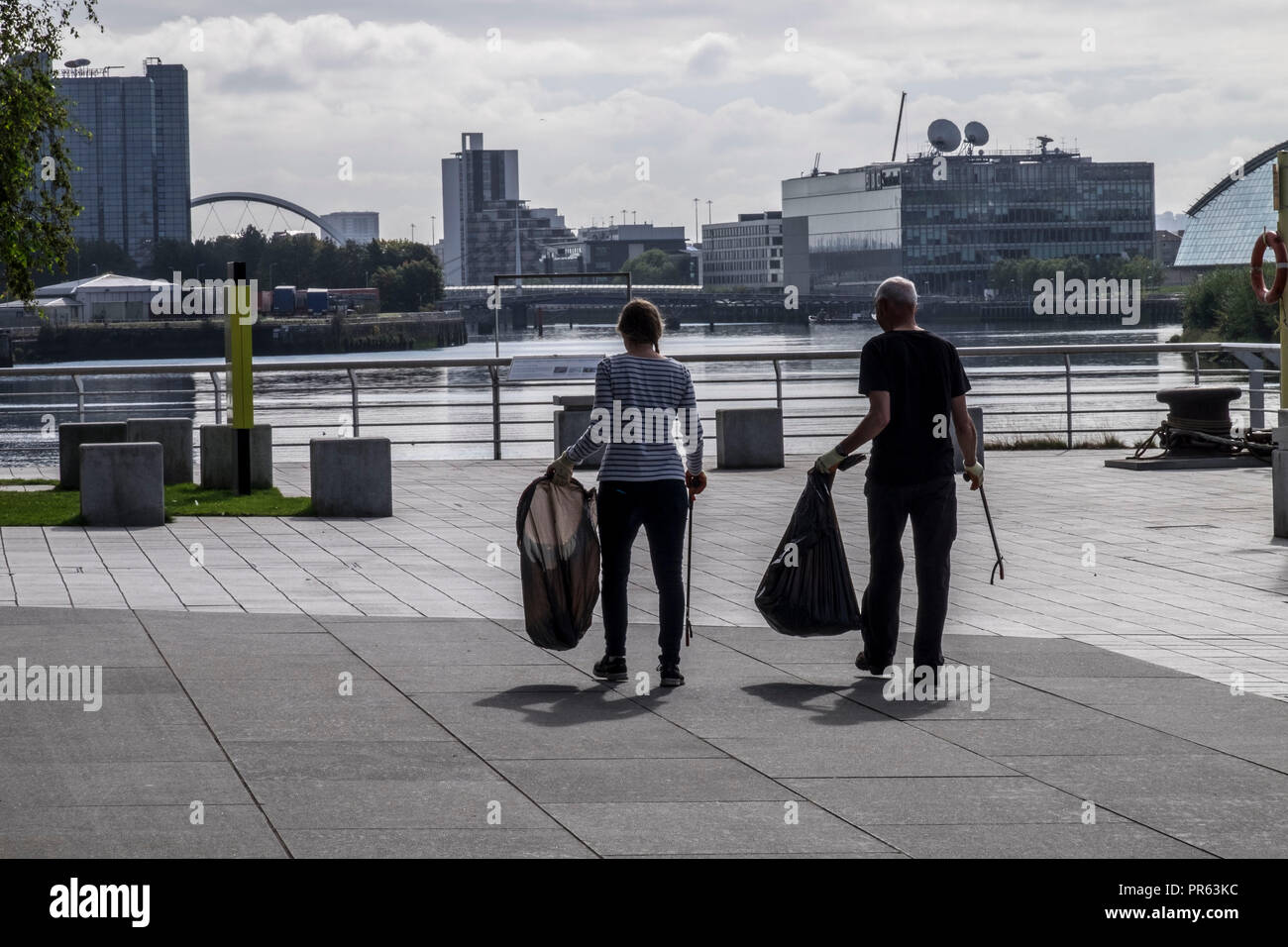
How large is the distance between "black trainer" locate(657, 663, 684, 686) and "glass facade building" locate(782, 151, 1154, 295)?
116917mm

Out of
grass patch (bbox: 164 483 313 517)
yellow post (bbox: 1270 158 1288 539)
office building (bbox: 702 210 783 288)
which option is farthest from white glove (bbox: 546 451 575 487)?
office building (bbox: 702 210 783 288)

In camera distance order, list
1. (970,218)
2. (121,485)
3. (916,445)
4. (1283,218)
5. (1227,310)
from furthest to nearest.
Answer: (970,218) → (1227,310) → (1283,218) → (121,485) → (916,445)

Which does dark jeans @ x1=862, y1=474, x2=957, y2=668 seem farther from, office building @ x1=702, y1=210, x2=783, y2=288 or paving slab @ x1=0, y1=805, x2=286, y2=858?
office building @ x1=702, y1=210, x2=783, y2=288

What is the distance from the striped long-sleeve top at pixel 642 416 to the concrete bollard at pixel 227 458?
28.9 ft

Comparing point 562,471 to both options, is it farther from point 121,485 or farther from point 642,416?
point 121,485

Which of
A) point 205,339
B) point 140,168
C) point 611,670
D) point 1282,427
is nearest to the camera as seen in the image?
point 611,670

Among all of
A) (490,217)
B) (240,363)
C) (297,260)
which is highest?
(490,217)

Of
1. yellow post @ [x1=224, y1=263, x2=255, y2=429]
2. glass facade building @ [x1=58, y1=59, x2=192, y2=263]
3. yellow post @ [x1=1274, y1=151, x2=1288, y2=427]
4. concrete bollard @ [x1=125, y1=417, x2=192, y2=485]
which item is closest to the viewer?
yellow post @ [x1=1274, y1=151, x2=1288, y2=427]

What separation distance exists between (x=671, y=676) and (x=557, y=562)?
0.71 m

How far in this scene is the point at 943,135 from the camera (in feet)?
416

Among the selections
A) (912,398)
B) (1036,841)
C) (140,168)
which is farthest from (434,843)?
(140,168)

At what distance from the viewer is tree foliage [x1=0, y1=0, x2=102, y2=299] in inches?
619
